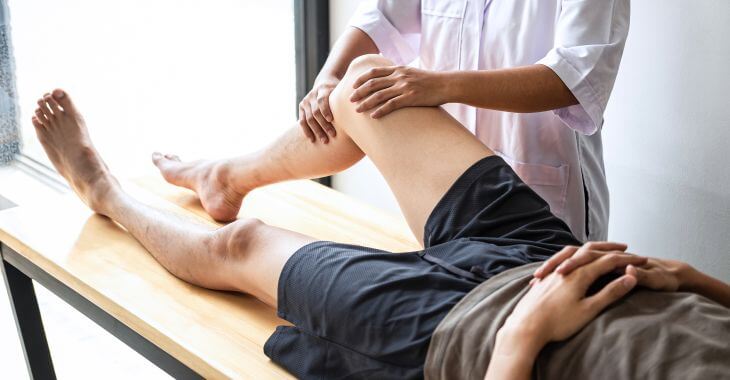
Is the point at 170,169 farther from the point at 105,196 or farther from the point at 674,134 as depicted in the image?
the point at 674,134

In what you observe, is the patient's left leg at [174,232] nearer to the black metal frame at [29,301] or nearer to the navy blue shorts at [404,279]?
the navy blue shorts at [404,279]

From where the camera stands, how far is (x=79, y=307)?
69.3 inches

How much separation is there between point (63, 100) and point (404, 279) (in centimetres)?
114

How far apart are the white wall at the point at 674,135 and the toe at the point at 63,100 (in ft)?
4.59

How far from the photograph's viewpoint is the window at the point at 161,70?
258 cm

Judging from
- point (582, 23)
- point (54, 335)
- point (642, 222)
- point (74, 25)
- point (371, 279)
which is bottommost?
point (54, 335)

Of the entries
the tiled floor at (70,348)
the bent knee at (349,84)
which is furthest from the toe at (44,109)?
the bent knee at (349,84)

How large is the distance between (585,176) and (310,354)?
79 centimetres

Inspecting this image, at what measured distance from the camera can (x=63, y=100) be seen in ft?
6.86

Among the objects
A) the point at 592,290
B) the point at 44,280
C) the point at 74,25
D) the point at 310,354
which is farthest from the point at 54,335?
the point at 592,290

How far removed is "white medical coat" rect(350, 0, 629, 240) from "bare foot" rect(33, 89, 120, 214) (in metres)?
0.75

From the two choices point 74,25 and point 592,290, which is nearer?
point 592,290

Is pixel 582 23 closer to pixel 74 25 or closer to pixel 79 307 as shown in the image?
pixel 79 307

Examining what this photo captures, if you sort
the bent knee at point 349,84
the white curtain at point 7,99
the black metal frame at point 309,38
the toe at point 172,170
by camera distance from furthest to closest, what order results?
the black metal frame at point 309,38, the white curtain at point 7,99, the toe at point 172,170, the bent knee at point 349,84
